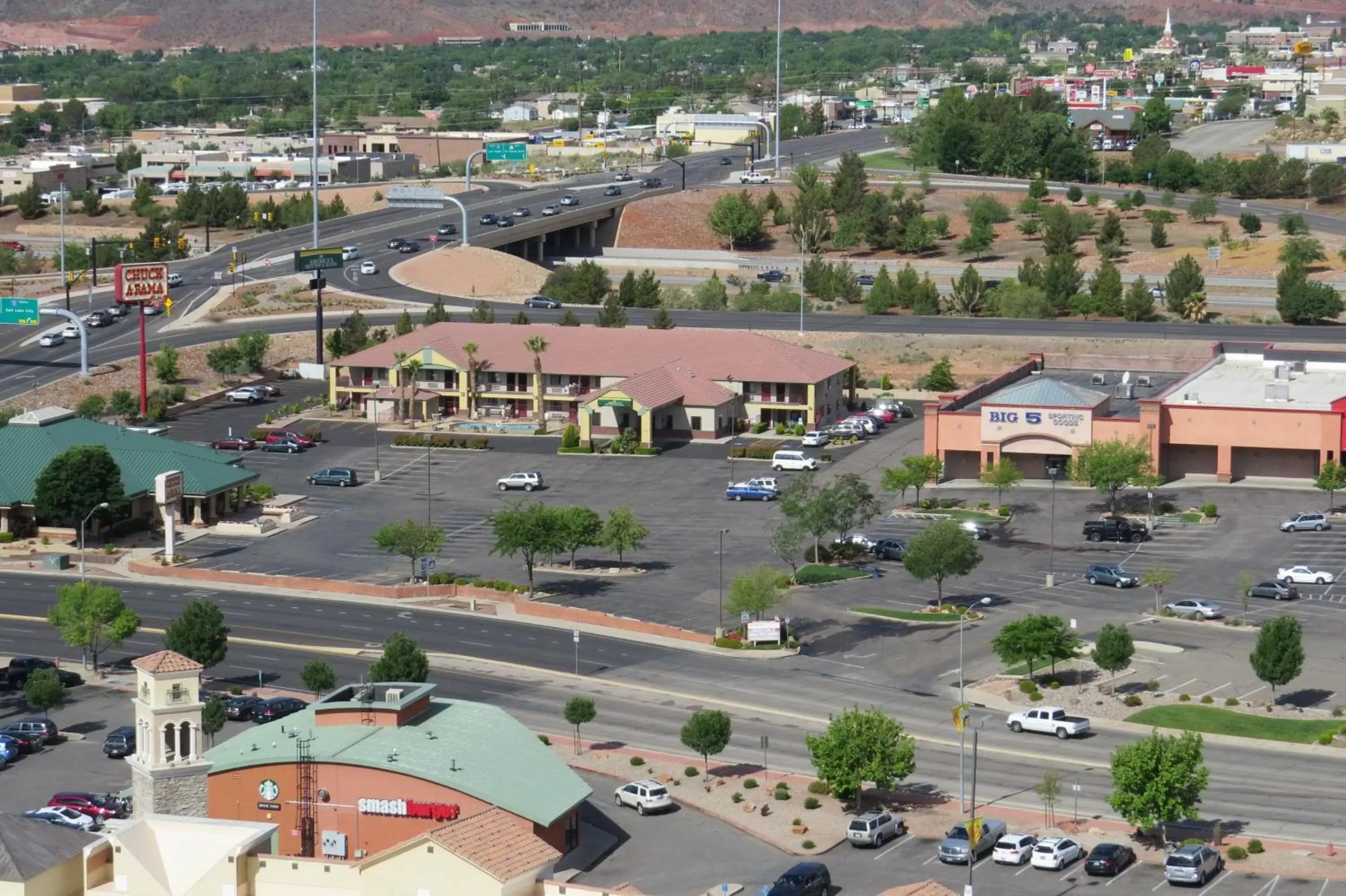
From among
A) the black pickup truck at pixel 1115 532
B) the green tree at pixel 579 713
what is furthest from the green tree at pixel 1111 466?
the green tree at pixel 579 713

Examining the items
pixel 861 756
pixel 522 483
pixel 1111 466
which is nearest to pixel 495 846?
pixel 861 756

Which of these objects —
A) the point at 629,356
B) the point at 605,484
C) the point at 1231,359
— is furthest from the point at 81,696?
the point at 1231,359

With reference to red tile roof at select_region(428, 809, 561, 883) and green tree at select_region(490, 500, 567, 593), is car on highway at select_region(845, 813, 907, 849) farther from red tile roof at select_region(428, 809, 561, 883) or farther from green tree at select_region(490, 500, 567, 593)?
green tree at select_region(490, 500, 567, 593)

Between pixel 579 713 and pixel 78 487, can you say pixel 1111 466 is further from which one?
pixel 78 487

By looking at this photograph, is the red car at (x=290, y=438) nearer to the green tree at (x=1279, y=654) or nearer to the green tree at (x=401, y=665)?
the green tree at (x=401, y=665)

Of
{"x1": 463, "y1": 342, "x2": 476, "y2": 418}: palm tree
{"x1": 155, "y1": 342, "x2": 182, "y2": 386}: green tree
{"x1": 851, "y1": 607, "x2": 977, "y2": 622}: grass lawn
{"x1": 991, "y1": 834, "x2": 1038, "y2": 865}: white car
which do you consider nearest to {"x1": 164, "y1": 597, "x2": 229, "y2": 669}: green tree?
{"x1": 851, "y1": 607, "x2": 977, "y2": 622}: grass lawn

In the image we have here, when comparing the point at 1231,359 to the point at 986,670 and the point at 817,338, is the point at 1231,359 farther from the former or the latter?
the point at 986,670

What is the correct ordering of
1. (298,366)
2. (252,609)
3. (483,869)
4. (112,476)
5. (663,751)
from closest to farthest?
(483,869), (663,751), (252,609), (112,476), (298,366)
